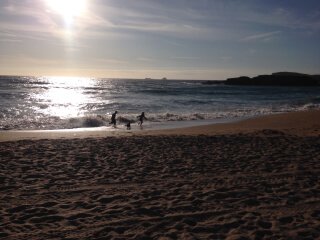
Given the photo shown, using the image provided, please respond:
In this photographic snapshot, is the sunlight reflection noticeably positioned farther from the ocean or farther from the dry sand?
the dry sand

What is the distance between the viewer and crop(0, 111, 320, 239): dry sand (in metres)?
5.76

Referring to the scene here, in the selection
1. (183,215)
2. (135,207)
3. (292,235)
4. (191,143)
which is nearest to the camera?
(292,235)

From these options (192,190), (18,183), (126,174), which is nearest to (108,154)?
(126,174)

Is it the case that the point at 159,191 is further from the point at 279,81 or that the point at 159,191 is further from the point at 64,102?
the point at 279,81

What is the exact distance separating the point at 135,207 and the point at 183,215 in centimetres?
91

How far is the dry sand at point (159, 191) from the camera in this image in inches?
227

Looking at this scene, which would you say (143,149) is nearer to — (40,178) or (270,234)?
(40,178)

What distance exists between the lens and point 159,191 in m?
7.62

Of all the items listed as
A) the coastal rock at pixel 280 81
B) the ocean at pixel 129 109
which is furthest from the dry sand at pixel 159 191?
the coastal rock at pixel 280 81

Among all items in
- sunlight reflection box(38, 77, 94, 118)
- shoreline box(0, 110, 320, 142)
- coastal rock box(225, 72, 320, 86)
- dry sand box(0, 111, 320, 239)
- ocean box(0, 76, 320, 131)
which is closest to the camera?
dry sand box(0, 111, 320, 239)

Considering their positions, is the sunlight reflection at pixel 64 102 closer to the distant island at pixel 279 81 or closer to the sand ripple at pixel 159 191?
the sand ripple at pixel 159 191

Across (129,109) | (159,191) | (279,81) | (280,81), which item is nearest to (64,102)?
(129,109)

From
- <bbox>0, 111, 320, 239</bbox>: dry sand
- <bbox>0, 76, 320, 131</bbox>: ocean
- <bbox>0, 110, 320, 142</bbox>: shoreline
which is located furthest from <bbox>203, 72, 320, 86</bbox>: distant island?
<bbox>0, 111, 320, 239</bbox>: dry sand

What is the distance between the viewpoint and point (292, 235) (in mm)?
5473
